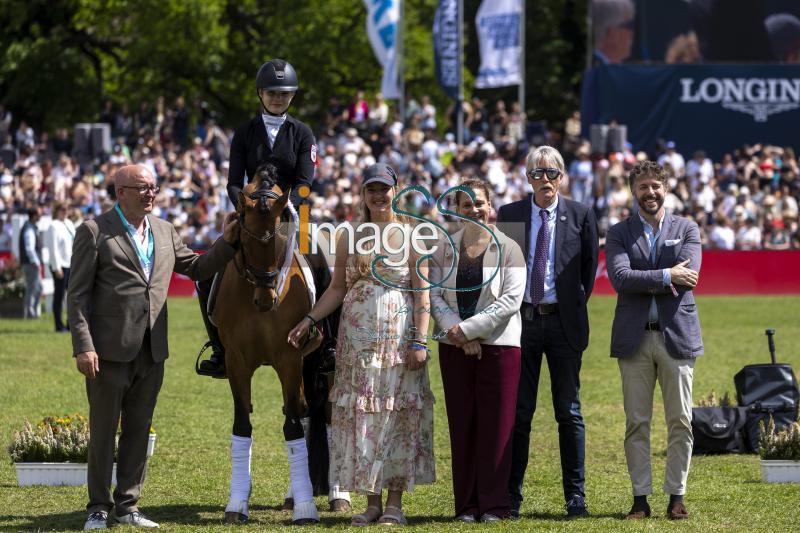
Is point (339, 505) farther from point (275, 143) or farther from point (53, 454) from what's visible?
point (275, 143)

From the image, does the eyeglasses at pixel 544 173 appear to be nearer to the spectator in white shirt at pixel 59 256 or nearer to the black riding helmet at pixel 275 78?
the black riding helmet at pixel 275 78

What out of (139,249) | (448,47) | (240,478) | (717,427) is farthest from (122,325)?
(448,47)

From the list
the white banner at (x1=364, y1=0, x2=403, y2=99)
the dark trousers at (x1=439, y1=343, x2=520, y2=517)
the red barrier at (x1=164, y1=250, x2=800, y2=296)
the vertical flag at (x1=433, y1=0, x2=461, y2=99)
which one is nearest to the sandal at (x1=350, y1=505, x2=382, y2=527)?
the dark trousers at (x1=439, y1=343, x2=520, y2=517)

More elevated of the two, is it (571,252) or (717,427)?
(571,252)

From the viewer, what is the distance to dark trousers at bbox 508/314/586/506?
8.85 metres

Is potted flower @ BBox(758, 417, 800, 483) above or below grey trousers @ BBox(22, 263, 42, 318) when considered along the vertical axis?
below

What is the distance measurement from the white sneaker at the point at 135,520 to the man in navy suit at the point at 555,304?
237cm

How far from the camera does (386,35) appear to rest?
3641 centimetres

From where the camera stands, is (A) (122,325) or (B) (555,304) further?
(B) (555,304)

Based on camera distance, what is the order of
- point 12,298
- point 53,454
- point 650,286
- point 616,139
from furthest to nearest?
1. point 616,139
2. point 12,298
3. point 53,454
4. point 650,286

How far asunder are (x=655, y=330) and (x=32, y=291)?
695 inches

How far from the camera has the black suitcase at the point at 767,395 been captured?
1130cm

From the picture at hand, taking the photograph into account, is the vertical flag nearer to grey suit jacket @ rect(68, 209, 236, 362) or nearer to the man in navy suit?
the man in navy suit

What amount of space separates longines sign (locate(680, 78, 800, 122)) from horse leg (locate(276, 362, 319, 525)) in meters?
29.8
